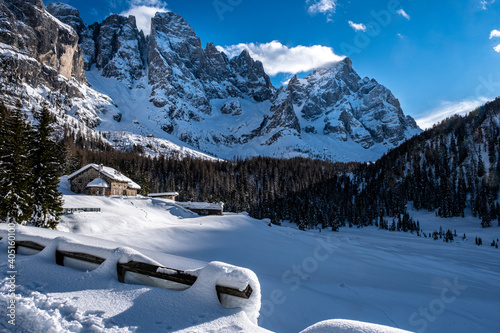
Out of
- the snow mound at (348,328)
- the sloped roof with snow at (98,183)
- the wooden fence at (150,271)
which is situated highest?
the sloped roof with snow at (98,183)

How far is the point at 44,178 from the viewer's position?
2028 centimetres

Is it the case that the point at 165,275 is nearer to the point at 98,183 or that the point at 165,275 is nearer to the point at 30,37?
the point at 98,183

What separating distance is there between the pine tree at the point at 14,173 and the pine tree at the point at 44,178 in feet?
3.99

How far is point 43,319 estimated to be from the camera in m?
3.60

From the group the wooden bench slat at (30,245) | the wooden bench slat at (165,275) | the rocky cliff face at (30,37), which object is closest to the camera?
the wooden bench slat at (165,275)

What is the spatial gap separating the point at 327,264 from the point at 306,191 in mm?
98185

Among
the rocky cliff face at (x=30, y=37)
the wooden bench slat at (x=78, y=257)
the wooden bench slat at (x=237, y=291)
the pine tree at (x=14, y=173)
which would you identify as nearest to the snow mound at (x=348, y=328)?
the wooden bench slat at (x=237, y=291)

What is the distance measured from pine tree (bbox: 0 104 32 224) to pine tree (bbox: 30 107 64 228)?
1.22 m

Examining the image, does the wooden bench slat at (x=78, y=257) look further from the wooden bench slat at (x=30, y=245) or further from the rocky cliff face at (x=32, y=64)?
the rocky cliff face at (x=32, y=64)

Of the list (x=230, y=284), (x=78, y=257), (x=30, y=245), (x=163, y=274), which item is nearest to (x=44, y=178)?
(x=30, y=245)

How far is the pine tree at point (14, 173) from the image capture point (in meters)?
16.4

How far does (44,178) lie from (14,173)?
3252mm

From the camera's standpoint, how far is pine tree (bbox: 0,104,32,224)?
16438mm

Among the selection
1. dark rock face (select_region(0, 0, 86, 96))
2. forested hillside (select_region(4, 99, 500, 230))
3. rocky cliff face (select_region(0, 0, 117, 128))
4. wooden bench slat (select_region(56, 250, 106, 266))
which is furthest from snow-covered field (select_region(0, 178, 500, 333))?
dark rock face (select_region(0, 0, 86, 96))
